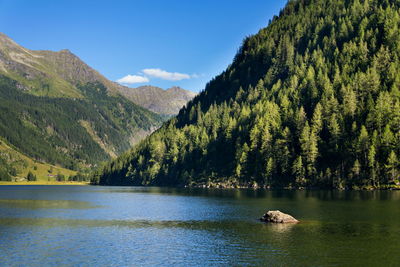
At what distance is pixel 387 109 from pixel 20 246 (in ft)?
529

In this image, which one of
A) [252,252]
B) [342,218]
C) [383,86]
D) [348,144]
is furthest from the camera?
[383,86]

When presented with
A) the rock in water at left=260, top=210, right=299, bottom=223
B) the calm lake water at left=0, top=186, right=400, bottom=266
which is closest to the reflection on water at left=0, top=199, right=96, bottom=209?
the calm lake water at left=0, top=186, right=400, bottom=266

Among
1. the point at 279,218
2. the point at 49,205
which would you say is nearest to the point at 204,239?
the point at 279,218

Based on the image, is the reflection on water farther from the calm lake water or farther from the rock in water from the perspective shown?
the rock in water

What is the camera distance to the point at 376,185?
552 feet

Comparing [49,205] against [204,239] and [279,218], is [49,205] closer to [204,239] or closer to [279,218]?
[204,239]

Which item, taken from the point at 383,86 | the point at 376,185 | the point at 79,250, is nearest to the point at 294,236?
the point at 79,250

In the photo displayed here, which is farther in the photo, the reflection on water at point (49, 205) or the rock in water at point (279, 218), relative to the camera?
the reflection on water at point (49, 205)

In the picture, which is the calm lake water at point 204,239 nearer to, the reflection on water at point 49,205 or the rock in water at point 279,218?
the rock in water at point 279,218

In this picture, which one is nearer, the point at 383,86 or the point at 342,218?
the point at 342,218

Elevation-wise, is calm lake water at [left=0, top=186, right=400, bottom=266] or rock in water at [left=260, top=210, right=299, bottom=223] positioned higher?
rock in water at [left=260, top=210, right=299, bottom=223]

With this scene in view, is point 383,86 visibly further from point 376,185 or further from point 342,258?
point 342,258

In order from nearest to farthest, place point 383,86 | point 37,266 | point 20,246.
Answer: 1. point 37,266
2. point 20,246
3. point 383,86

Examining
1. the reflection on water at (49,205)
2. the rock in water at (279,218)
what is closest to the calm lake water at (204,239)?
the rock in water at (279,218)
